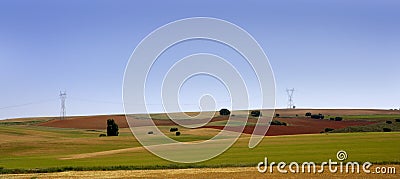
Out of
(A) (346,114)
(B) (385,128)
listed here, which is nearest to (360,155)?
(B) (385,128)

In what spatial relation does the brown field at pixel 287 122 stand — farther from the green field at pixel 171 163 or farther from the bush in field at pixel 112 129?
the green field at pixel 171 163

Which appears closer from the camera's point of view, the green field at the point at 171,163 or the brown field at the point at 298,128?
the green field at the point at 171,163

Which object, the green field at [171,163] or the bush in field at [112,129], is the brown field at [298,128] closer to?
the green field at [171,163]

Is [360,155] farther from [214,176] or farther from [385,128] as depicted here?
[385,128]

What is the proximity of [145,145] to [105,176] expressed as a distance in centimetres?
3376

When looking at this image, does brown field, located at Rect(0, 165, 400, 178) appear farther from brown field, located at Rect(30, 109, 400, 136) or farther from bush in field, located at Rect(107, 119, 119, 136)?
bush in field, located at Rect(107, 119, 119, 136)

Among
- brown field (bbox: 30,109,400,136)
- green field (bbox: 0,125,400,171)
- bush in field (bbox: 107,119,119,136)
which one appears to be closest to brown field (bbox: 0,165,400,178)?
green field (bbox: 0,125,400,171)

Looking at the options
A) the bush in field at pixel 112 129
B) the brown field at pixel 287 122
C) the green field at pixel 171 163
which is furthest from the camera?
the bush in field at pixel 112 129

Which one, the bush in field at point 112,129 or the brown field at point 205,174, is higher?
the bush in field at point 112,129

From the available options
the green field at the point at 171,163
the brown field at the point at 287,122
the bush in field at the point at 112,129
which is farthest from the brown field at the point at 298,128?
the bush in field at the point at 112,129

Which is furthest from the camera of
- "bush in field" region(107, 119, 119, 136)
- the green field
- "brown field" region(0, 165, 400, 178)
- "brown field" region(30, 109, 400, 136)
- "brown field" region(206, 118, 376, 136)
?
"bush in field" region(107, 119, 119, 136)

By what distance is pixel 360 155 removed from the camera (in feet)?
145

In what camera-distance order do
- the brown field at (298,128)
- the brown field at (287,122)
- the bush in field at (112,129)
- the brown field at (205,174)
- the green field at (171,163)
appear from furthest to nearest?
the bush in field at (112,129)
the brown field at (287,122)
the brown field at (298,128)
the green field at (171,163)
the brown field at (205,174)

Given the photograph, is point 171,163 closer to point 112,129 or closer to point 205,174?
point 205,174
